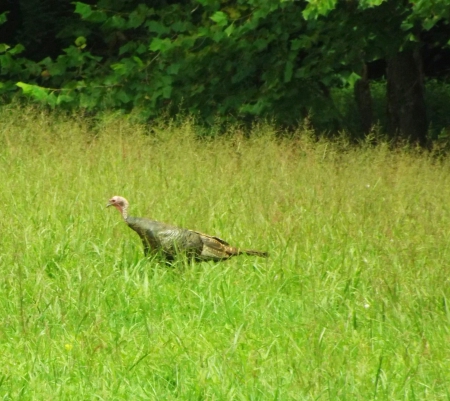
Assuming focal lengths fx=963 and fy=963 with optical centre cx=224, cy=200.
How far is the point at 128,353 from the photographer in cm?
464

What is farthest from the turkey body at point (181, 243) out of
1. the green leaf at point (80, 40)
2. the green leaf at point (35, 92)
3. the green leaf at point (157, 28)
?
the green leaf at point (80, 40)

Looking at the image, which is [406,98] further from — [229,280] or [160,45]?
[229,280]

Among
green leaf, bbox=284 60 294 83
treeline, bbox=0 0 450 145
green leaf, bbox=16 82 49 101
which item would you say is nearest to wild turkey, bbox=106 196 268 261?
treeline, bbox=0 0 450 145

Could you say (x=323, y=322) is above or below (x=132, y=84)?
above

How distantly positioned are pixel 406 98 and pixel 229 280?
678 centimetres

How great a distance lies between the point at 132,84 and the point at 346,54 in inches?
105

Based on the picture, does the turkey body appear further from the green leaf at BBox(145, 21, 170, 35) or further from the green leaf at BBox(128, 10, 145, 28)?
the green leaf at BBox(128, 10, 145, 28)

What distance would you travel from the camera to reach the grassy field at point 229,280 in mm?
4312

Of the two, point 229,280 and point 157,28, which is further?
point 157,28

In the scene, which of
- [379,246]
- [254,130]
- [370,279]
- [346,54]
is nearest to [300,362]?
[370,279]

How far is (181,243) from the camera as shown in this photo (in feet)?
19.4

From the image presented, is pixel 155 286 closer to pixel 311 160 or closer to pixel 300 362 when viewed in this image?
pixel 300 362

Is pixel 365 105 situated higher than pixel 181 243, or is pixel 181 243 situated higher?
pixel 181 243

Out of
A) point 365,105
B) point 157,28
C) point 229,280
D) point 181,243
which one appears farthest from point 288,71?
point 229,280
